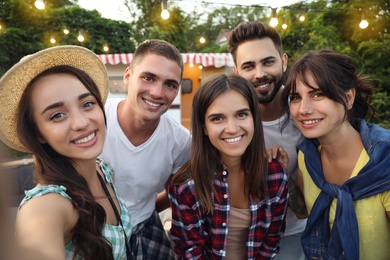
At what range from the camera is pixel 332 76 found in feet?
6.00

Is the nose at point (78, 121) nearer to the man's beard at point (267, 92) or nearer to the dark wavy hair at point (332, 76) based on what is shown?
the dark wavy hair at point (332, 76)

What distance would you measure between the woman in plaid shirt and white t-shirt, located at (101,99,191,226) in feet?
1.41

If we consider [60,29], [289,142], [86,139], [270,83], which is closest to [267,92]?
[270,83]

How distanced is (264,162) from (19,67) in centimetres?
165

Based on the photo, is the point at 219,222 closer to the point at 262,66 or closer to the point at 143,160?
the point at 143,160

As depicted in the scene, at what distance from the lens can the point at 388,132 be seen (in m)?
1.81

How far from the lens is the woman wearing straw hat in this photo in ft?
4.35

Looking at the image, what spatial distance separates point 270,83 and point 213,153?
1054 millimetres

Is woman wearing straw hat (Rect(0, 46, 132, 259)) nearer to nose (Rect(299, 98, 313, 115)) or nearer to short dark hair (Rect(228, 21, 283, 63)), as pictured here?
nose (Rect(299, 98, 313, 115))

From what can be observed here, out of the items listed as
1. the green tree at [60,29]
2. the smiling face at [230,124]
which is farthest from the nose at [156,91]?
the green tree at [60,29]

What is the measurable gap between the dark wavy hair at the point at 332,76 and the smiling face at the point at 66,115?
1.34 metres

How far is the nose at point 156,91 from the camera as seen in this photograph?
7.99ft

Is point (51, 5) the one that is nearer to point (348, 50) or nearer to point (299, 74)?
point (348, 50)

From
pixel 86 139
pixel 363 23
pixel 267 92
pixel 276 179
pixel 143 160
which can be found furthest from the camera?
pixel 363 23
